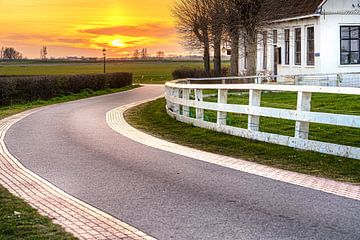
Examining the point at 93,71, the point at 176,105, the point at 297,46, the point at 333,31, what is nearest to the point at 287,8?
the point at 297,46

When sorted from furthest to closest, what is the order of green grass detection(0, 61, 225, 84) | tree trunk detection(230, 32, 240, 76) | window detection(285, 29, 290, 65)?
1. green grass detection(0, 61, 225, 84)
2. window detection(285, 29, 290, 65)
3. tree trunk detection(230, 32, 240, 76)

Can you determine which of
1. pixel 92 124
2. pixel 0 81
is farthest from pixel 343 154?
pixel 0 81

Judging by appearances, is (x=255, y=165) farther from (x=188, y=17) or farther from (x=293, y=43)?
(x=188, y=17)

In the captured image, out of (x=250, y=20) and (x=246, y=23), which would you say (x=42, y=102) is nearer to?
(x=246, y=23)

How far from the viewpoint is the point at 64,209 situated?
7727 mm

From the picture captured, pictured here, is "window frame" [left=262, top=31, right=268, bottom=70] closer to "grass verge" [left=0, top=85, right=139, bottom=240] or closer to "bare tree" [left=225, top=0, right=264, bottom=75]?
"bare tree" [left=225, top=0, right=264, bottom=75]

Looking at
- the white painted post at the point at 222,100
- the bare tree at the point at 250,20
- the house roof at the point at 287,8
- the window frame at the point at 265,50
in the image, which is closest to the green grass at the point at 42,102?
the bare tree at the point at 250,20

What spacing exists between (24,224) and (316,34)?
31.6 metres

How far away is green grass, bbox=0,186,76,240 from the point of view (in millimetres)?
6426

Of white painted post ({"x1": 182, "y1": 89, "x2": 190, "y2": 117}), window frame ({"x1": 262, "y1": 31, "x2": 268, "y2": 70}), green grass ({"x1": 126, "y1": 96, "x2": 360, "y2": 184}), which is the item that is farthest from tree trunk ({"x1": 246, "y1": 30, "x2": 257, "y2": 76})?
white painted post ({"x1": 182, "y1": 89, "x2": 190, "y2": 117})

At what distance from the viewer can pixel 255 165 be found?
35.7ft

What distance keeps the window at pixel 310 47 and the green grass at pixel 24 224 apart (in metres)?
31.1

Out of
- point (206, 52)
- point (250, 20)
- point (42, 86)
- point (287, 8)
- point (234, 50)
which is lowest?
point (42, 86)

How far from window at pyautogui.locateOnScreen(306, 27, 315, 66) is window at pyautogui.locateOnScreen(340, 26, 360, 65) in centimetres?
180
